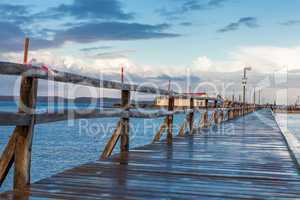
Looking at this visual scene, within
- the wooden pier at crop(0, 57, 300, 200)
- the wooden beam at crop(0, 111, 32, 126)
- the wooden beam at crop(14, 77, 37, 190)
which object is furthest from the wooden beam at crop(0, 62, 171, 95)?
the wooden beam at crop(0, 111, 32, 126)

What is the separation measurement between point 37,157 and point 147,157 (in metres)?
11.3

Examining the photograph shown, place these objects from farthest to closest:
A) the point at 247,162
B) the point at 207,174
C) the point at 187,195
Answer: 1. the point at 247,162
2. the point at 207,174
3. the point at 187,195

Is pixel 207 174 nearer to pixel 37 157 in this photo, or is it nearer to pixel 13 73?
pixel 13 73

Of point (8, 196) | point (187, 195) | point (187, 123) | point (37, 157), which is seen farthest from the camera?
point (37, 157)

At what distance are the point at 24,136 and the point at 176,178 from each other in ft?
6.25

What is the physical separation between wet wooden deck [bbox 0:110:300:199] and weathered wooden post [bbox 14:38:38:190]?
0.57 ft

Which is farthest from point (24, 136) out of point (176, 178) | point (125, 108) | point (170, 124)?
point (170, 124)

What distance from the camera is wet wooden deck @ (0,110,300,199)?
438 centimetres

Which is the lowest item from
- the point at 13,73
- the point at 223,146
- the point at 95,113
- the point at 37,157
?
the point at 37,157

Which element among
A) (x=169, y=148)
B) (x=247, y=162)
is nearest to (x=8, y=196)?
(x=247, y=162)

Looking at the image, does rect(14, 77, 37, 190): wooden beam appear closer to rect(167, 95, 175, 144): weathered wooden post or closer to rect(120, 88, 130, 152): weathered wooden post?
rect(120, 88, 130, 152): weathered wooden post

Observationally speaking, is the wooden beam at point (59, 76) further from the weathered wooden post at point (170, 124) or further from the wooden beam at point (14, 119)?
the weathered wooden post at point (170, 124)

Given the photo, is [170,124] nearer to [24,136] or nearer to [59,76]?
[59,76]

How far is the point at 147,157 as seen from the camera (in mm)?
7250
